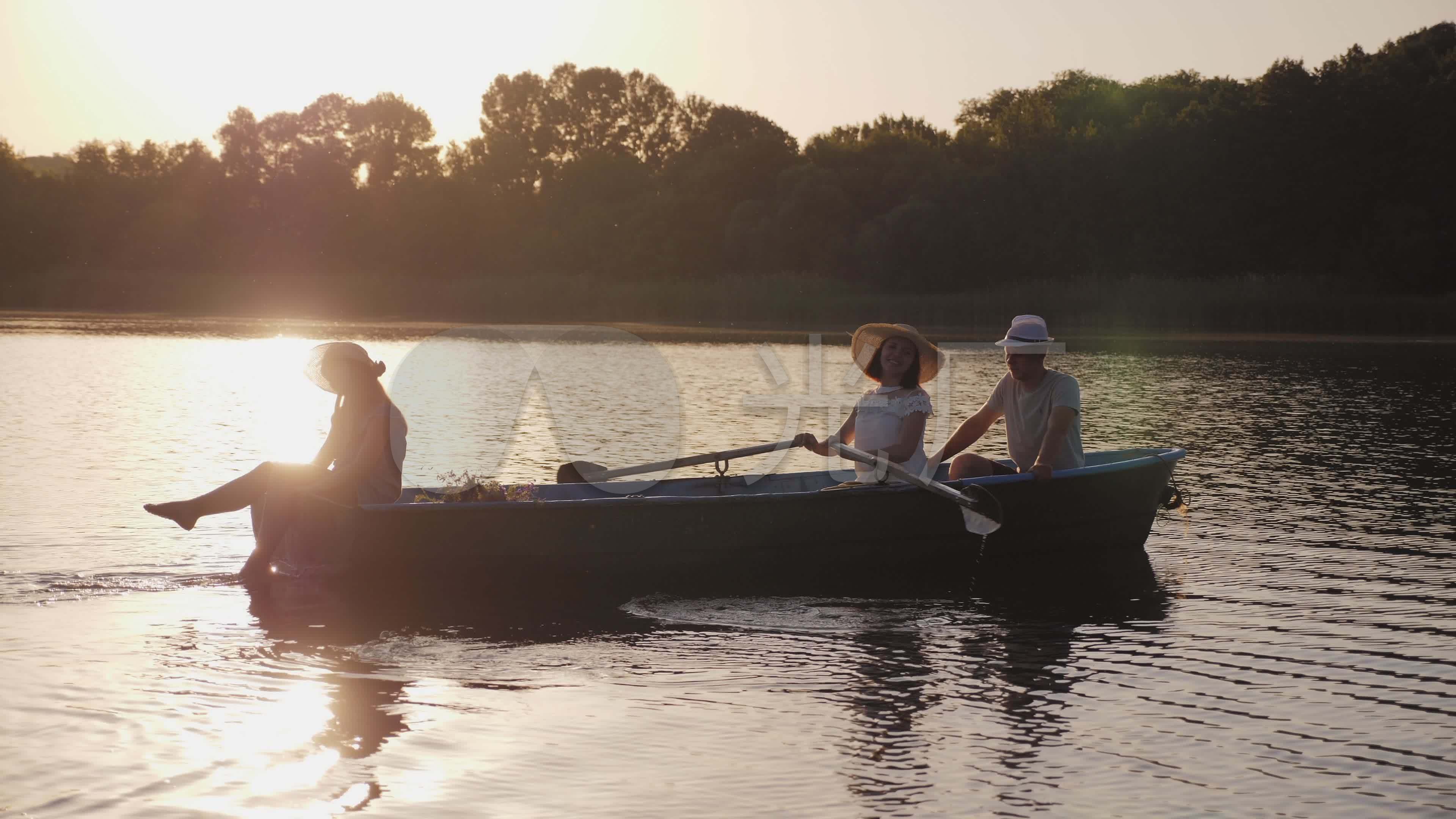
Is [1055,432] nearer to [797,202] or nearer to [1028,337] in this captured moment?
[1028,337]

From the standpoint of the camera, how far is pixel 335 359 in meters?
8.35

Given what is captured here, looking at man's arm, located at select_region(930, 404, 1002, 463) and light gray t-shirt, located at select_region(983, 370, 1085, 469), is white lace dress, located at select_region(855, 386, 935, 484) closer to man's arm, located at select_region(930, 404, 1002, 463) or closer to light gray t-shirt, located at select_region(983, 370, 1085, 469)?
man's arm, located at select_region(930, 404, 1002, 463)

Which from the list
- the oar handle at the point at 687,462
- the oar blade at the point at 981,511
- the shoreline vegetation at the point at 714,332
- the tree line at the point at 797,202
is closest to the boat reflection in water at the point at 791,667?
the oar blade at the point at 981,511

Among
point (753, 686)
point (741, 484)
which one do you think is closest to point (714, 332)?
point (741, 484)

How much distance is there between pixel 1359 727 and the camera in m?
6.10

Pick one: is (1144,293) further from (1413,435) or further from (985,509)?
(985,509)

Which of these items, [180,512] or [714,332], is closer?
[180,512]

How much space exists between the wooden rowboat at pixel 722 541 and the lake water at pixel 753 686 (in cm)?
33

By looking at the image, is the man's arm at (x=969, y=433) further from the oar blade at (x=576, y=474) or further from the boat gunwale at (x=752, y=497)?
the oar blade at (x=576, y=474)

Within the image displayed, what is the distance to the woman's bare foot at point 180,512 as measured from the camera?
817cm

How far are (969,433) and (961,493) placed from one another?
73 cm

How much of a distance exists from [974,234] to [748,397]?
103 feet

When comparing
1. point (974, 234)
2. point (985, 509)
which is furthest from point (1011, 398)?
point (974, 234)

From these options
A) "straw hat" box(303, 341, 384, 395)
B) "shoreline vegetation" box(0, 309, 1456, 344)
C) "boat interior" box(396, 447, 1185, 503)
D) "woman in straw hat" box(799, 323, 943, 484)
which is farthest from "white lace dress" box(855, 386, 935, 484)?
"shoreline vegetation" box(0, 309, 1456, 344)
